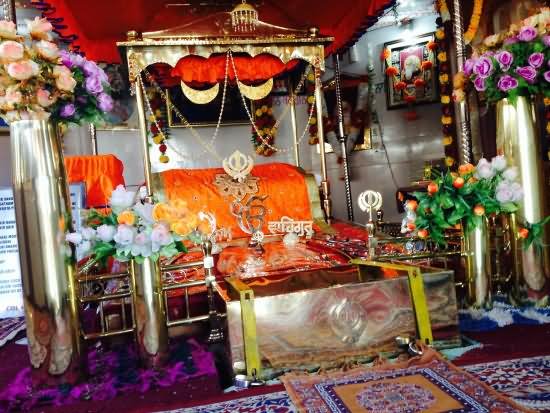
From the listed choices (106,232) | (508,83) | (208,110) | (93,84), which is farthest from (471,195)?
(208,110)

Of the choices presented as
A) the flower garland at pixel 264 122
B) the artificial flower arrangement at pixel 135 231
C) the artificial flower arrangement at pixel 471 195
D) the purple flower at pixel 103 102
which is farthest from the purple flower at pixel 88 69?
the flower garland at pixel 264 122

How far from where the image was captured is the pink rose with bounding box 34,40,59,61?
2076mm

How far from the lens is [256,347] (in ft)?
6.30

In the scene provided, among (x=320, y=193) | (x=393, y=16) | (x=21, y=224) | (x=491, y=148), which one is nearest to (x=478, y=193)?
(x=21, y=224)

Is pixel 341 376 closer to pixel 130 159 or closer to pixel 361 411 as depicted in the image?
pixel 361 411

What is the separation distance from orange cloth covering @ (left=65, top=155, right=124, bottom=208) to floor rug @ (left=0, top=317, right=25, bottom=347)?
160 centimetres

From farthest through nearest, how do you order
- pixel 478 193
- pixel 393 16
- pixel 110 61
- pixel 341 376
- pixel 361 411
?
pixel 393 16
pixel 110 61
pixel 478 193
pixel 341 376
pixel 361 411

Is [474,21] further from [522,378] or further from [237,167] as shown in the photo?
[522,378]

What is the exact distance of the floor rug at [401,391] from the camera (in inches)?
60.9

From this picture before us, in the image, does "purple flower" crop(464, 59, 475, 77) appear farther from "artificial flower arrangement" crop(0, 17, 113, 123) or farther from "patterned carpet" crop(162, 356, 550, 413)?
"artificial flower arrangement" crop(0, 17, 113, 123)

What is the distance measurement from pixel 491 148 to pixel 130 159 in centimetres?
515

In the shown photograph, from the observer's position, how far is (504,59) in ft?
8.86

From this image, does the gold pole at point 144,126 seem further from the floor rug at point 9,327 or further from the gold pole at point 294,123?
the gold pole at point 294,123

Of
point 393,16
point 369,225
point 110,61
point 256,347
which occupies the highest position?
point 393,16
